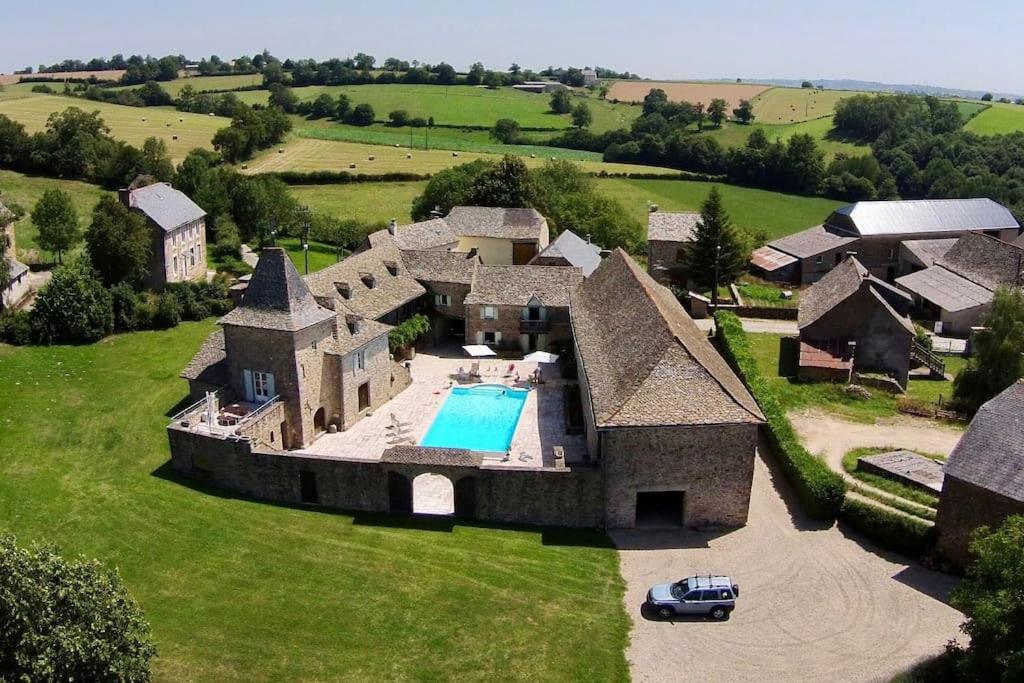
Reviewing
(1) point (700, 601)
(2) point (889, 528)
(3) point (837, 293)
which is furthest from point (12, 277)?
(2) point (889, 528)

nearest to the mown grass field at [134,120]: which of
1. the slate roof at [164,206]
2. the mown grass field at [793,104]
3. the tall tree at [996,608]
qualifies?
the slate roof at [164,206]

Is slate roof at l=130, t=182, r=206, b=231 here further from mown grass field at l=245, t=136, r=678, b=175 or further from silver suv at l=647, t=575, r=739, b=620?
silver suv at l=647, t=575, r=739, b=620

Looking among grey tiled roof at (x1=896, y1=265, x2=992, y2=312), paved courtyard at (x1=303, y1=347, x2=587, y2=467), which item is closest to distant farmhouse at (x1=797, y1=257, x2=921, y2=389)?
grey tiled roof at (x1=896, y1=265, x2=992, y2=312)

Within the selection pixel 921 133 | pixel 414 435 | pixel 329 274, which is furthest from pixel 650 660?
pixel 921 133

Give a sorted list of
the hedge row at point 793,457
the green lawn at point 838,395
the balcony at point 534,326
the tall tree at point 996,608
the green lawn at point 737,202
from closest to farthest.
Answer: the tall tree at point 996,608, the hedge row at point 793,457, the green lawn at point 838,395, the balcony at point 534,326, the green lawn at point 737,202

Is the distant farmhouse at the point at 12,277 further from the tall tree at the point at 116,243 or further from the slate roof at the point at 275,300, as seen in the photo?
the slate roof at the point at 275,300
